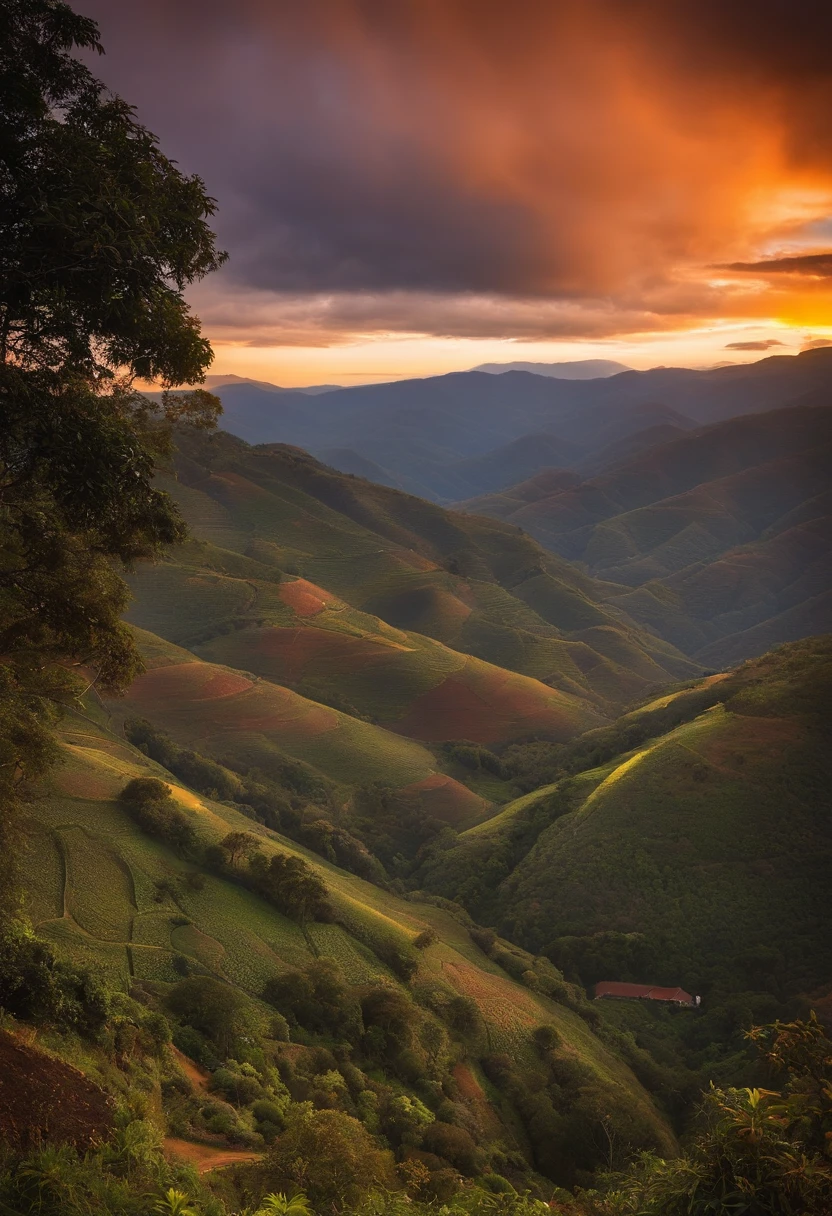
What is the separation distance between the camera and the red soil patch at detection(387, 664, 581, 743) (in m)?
119

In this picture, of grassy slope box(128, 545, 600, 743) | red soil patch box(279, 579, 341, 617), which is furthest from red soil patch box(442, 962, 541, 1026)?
red soil patch box(279, 579, 341, 617)

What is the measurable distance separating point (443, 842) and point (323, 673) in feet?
145

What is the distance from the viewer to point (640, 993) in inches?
2547

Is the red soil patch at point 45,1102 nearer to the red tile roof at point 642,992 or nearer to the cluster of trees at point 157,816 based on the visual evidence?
the cluster of trees at point 157,816

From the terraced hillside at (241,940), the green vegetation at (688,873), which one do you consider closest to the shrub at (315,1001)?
the terraced hillside at (241,940)

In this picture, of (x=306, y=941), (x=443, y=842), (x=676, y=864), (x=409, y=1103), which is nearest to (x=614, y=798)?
(x=676, y=864)

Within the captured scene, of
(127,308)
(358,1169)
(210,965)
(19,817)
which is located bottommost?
(210,965)

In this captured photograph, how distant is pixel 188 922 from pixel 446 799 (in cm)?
6442

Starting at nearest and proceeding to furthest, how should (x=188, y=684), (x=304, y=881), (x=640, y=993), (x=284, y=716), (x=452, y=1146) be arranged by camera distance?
(x=452, y=1146) → (x=304, y=881) → (x=640, y=993) → (x=188, y=684) → (x=284, y=716)

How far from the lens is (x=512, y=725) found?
125 m

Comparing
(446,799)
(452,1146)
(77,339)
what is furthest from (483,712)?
(77,339)

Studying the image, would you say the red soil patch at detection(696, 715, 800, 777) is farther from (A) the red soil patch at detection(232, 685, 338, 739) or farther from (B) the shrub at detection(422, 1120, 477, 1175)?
(B) the shrub at detection(422, 1120, 477, 1175)

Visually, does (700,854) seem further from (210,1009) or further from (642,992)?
(210,1009)

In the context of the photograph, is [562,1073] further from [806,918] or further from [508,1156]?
[806,918]
